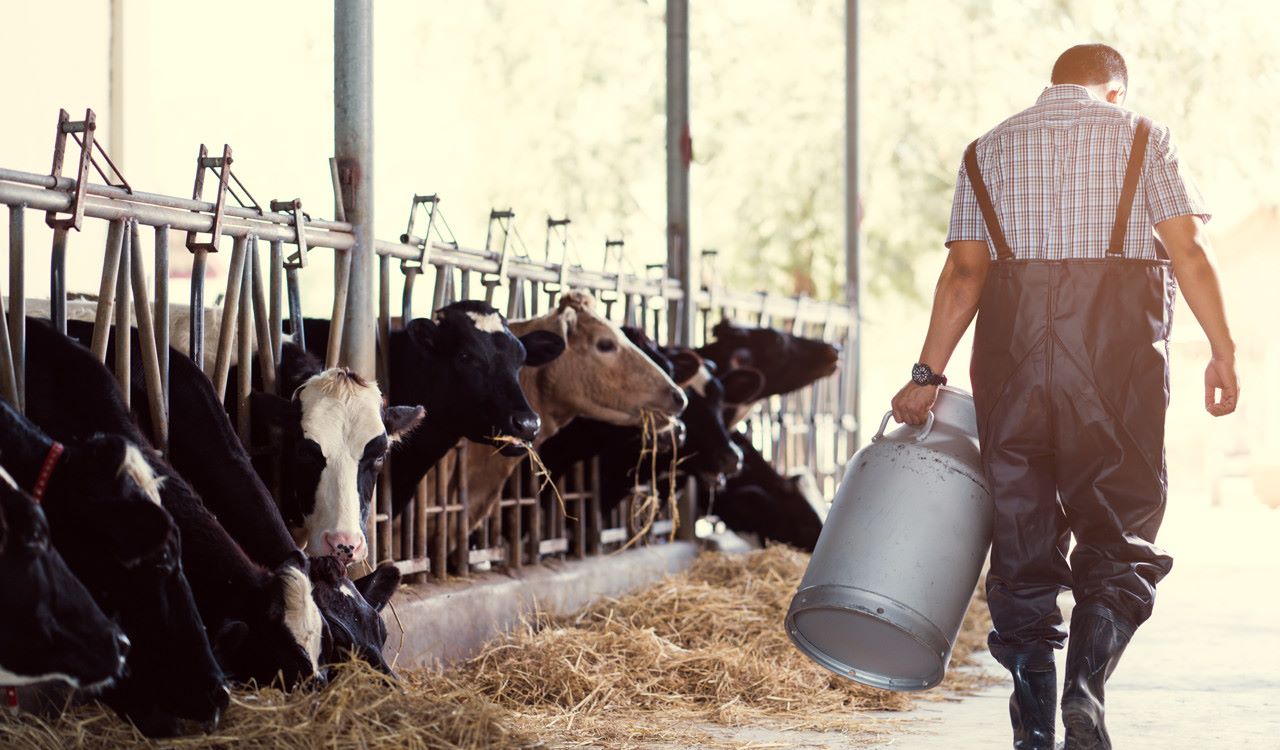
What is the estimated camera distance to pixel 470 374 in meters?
5.89

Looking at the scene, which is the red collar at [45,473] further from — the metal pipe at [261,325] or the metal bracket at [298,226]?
the metal bracket at [298,226]

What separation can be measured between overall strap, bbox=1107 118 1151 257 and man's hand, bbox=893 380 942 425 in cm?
62

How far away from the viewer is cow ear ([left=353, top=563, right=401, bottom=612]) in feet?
14.8

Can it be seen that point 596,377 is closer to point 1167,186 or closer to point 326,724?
point 1167,186

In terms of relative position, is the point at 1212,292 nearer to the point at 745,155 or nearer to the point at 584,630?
the point at 584,630

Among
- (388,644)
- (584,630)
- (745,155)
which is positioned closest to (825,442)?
(584,630)

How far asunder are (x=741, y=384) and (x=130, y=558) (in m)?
5.38

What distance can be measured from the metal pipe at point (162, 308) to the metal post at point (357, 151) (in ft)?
2.71

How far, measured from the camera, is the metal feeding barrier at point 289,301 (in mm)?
4543

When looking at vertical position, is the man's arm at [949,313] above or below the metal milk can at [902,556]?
above

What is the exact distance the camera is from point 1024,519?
4.17 metres

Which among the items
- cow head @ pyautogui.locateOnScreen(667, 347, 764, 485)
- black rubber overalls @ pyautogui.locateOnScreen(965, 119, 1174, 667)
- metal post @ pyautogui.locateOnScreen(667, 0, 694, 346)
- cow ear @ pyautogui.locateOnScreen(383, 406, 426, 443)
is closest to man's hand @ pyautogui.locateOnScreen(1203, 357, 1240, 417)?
black rubber overalls @ pyautogui.locateOnScreen(965, 119, 1174, 667)

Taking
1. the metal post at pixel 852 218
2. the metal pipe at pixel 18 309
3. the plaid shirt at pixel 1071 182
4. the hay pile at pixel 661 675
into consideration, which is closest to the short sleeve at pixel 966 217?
the plaid shirt at pixel 1071 182

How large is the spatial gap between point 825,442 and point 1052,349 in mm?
7546
